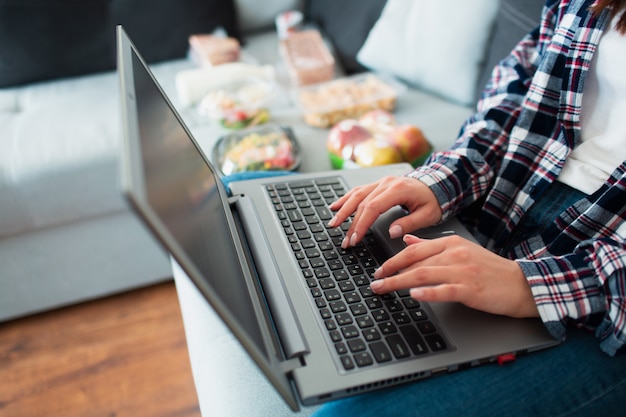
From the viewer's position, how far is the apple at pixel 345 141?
→ 1.17m

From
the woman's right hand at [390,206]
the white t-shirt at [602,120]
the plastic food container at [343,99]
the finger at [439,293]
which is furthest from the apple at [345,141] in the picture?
the finger at [439,293]

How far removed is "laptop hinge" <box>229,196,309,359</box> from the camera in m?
0.60

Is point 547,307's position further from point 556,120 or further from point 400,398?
point 556,120

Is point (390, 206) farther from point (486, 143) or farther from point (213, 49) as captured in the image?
point (213, 49)

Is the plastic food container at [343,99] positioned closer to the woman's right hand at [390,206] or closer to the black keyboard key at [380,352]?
the woman's right hand at [390,206]

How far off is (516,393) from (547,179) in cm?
34

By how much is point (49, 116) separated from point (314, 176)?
92 centimetres

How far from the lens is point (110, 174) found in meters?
1.34

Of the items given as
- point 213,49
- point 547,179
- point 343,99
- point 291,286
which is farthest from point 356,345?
point 213,49

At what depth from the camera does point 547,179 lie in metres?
0.78

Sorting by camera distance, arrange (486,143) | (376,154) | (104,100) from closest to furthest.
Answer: (486,143) → (376,154) → (104,100)

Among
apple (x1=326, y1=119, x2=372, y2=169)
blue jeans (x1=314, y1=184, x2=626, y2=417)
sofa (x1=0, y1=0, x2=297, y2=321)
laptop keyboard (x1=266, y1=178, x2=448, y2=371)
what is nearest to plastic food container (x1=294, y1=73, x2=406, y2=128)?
apple (x1=326, y1=119, x2=372, y2=169)

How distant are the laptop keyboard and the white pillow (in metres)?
0.73

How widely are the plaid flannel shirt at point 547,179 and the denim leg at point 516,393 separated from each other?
0.12 feet
